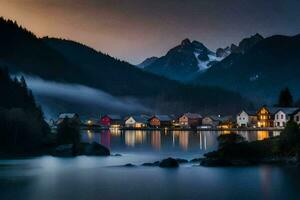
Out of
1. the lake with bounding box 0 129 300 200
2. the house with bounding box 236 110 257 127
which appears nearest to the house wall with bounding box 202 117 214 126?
the house with bounding box 236 110 257 127

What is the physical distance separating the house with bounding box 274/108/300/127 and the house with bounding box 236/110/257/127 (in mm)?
14978

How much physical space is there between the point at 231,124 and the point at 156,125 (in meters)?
32.4

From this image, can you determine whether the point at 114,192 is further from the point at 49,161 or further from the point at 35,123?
the point at 35,123

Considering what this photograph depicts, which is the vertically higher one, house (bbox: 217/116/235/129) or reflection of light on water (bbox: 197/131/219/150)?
house (bbox: 217/116/235/129)

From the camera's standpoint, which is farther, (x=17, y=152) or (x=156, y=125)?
(x=156, y=125)

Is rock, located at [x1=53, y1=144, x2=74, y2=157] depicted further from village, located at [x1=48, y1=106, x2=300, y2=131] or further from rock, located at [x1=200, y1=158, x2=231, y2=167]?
village, located at [x1=48, y1=106, x2=300, y2=131]

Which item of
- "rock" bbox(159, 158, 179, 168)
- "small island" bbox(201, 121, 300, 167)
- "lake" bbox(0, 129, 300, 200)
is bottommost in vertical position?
"lake" bbox(0, 129, 300, 200)

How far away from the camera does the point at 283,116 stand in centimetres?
14488

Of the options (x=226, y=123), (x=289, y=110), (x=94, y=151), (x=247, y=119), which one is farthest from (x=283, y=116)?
(x=94, y=151)

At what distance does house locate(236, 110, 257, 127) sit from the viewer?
168 meters

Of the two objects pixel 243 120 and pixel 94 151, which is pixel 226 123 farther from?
pixel 94 151

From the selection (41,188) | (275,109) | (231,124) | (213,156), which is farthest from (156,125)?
(41,188)

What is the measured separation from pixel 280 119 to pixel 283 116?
3115 millimetres

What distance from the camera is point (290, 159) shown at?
207 feet
